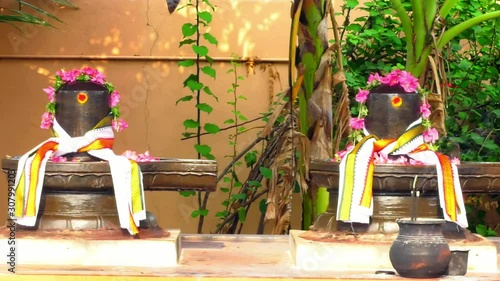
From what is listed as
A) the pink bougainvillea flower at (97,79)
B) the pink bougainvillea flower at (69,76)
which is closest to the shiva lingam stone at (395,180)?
the pink bougainvillea flower at (97,79)

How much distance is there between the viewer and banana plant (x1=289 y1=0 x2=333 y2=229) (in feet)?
20.1

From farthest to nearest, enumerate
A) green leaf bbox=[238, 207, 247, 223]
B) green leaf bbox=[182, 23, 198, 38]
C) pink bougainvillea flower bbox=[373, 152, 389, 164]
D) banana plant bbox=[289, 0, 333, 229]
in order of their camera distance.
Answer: green leaf bbox=[182, 23, 198, 38], green leaf bbox=[238, 207, 247, 223], banana plant bbox=[289, 0, 333, 229], pink bougainvillea flower bbox=[373, 152, 389, 164]

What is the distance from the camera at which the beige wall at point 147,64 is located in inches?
316

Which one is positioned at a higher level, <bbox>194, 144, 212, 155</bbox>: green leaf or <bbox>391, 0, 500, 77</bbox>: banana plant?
<bbox>391, 0, 500, 77</bbox>: banana plant

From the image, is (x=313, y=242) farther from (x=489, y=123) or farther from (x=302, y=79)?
(x=489, y=123)

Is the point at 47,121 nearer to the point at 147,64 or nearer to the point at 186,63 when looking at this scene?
the point at 186,63

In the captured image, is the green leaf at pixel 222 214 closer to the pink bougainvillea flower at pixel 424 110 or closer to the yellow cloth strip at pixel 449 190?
the pink bougainvillea flower at pixel 424 110

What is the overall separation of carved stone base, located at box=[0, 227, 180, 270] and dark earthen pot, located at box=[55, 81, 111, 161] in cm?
55

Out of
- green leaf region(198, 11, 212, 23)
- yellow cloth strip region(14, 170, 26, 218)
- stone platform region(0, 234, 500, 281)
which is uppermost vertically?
green leaf region(198, 11, 212, 23)

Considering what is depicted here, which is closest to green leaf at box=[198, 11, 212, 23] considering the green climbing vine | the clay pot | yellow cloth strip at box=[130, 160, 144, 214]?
the green climbing vine

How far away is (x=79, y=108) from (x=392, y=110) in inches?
57.9

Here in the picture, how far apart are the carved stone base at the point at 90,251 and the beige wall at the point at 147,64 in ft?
9.65

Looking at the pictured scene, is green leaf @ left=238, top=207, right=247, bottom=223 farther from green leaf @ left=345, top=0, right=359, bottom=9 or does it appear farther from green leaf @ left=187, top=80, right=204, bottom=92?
green leaf @ left=345, top=0, right=359, bottom=9

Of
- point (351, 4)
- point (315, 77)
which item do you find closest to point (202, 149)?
point (351, 4)
